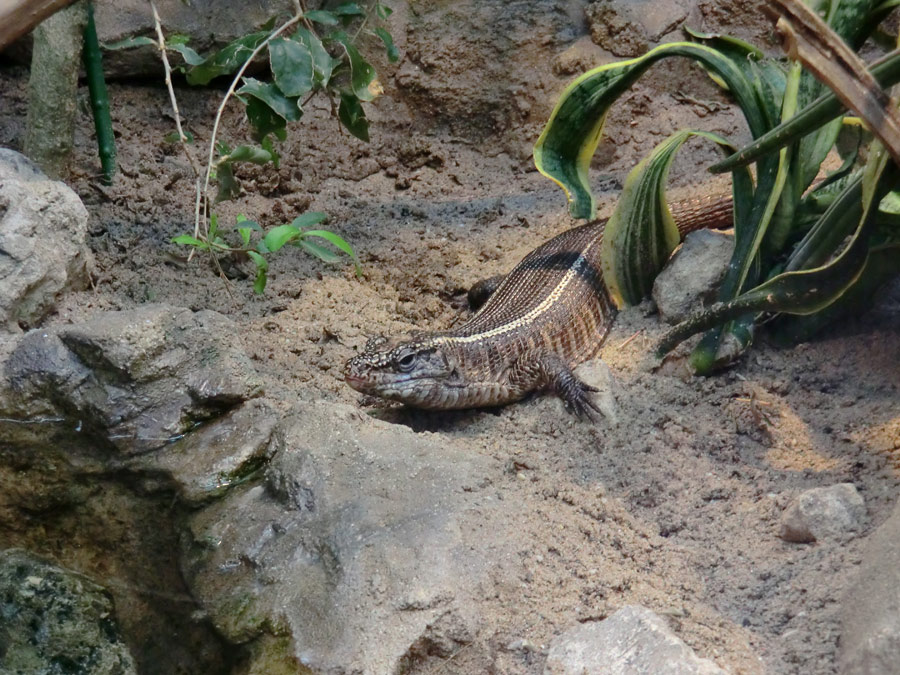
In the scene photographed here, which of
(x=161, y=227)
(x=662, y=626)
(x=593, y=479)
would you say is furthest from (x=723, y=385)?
(x=161, y=227)

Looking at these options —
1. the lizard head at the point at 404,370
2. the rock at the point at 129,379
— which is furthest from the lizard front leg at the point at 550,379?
the rock at the point at 129,379

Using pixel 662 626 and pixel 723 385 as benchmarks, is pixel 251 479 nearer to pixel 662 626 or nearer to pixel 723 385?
pixel 662 626

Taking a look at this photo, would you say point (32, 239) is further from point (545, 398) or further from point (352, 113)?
point (545, 398)

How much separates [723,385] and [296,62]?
2328mm

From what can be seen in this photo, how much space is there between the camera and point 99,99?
506cm

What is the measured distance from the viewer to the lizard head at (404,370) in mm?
3920

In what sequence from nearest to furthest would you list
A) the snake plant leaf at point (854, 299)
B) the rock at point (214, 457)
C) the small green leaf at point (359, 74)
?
the rock at point (214, 457) → the snake plant leaf at point (854, 299) → the small green leaf at point (359, 74)

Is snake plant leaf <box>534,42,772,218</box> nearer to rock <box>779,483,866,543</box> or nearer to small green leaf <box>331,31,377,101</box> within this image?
small green leaf <box>331,31,377,101</box>

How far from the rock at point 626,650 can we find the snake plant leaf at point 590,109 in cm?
206

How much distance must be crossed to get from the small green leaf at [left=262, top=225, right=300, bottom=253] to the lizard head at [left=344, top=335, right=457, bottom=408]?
22.7 inches

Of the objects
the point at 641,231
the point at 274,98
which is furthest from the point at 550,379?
the point at 274,98

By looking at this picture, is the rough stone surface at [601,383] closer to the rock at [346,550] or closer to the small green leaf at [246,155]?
the rock at [346,550]

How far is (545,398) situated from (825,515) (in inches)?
61.5

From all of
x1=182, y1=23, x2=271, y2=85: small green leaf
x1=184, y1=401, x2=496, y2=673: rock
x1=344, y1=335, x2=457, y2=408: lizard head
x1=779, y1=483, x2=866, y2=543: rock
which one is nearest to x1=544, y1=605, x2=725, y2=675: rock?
x1=184, y1=401, x2=496, y2=673: rock
